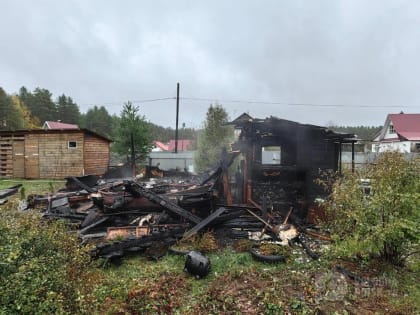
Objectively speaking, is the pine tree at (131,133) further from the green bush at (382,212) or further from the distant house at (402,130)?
the distant house at (402,130)

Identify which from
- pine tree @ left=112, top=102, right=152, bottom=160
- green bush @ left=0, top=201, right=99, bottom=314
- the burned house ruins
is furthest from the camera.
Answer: pine tree @ left=112, top=102, right=152, bottom=160

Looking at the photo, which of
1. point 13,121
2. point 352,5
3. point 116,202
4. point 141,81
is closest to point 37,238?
point 116,202

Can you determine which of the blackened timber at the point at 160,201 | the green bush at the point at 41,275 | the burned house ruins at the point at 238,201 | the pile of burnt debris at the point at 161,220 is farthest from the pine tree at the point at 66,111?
the green bush at the point at 41,275

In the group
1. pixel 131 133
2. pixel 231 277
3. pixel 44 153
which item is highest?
pixel 131 133

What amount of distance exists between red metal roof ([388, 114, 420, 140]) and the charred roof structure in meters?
22.4

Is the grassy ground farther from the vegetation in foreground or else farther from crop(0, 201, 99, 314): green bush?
crop(0, 201, 99, 314): green bush

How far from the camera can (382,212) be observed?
12.7ft

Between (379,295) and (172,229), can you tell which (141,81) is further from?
(379,295)

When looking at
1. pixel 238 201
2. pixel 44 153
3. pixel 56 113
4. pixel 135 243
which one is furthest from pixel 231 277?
pixel 56 113

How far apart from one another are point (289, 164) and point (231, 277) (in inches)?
196

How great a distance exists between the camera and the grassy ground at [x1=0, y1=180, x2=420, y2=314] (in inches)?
123

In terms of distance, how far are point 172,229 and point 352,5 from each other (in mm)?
12036

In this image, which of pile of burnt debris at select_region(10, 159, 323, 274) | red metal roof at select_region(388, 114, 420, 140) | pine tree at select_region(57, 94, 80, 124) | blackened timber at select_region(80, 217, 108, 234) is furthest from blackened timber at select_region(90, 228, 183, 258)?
pine tree at select_region(57, 94, 80, 124)

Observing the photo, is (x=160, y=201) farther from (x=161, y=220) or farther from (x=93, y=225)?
(x=93, y=225)
